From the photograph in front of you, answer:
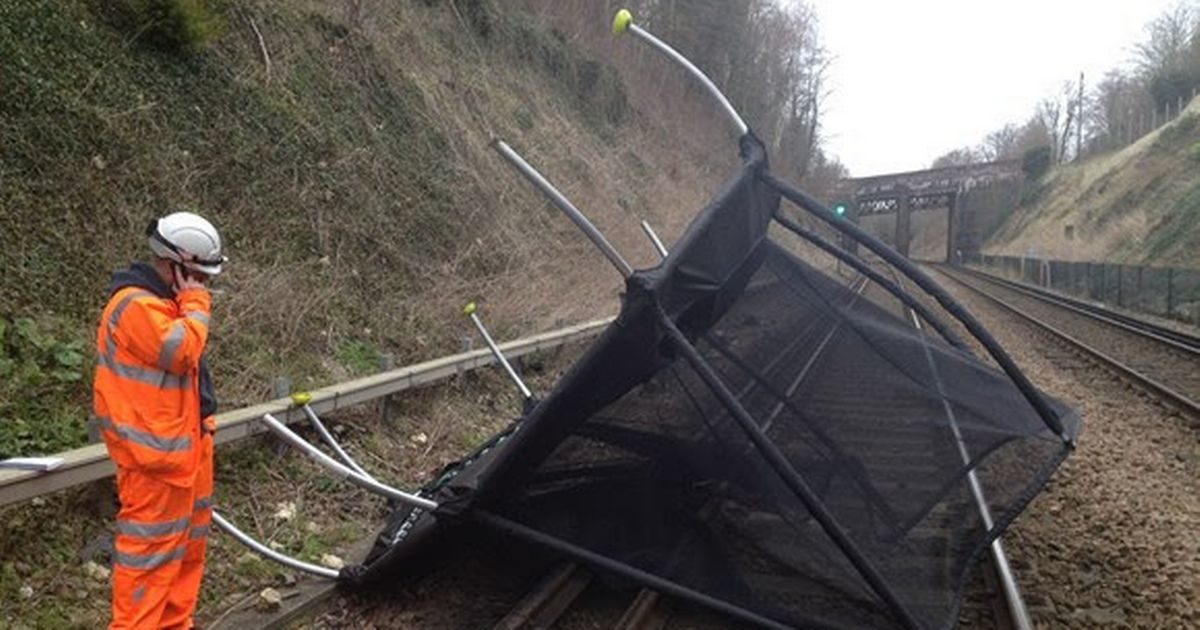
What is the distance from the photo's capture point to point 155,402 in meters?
3.48

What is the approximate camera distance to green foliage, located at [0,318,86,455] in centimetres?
498

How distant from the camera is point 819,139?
218 feet

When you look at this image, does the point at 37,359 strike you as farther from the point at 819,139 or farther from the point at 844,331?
the point at 819,139

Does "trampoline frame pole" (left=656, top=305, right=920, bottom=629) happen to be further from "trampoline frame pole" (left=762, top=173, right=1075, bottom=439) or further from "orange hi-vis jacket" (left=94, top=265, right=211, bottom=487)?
"orange hi-vis jacket" (left=94, top=265, right=211, bottom=487)

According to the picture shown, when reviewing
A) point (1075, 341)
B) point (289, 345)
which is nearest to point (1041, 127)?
point (1075, 341)

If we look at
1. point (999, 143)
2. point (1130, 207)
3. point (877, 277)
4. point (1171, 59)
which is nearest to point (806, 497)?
point (877, 277)

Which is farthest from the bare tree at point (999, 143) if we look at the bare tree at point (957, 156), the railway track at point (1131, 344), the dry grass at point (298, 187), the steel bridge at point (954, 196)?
the dry grass at point (298, 187)

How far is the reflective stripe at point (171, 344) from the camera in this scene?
3.41 m

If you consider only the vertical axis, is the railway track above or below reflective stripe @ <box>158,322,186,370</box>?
below

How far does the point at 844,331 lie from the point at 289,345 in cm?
471

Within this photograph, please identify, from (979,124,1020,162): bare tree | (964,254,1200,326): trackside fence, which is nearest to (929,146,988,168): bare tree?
(979,124,1020,162): bare tree

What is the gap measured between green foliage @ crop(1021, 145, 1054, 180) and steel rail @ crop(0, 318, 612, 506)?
7208cm

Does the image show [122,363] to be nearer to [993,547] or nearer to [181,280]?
[181,280]

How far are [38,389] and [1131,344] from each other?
61.1 feet
